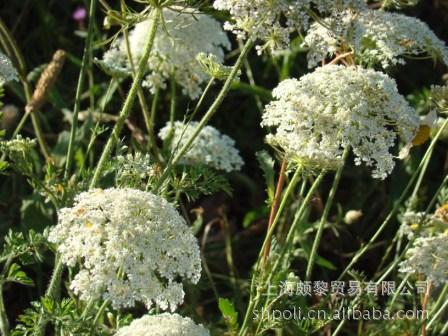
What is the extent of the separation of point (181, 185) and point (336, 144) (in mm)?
544

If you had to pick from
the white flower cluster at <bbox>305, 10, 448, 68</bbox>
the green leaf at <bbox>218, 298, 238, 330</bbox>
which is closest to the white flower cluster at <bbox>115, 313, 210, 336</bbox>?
the green leaf at <bbox>218, 298, 238, 330</bbox>

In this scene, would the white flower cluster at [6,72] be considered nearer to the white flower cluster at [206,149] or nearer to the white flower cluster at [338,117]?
the white flower cluster at [338,117]

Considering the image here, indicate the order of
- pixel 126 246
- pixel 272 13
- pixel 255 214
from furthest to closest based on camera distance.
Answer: pixel 255 214, pixel 272 13, pixel 126 246

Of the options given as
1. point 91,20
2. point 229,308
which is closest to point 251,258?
point 229,308

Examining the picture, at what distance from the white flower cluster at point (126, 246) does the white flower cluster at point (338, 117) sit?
0.44m

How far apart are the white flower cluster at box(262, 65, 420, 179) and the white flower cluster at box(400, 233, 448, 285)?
0.35 metres

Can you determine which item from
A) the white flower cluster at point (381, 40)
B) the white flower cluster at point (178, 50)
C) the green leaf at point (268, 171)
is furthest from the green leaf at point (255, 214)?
the white flower cluster at point (381, 40)

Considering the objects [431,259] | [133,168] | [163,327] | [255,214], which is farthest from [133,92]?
[255,214]

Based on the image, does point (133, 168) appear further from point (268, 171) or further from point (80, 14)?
point (80, 14)

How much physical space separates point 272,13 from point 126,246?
790 millimetres

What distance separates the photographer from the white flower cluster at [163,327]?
221 cm

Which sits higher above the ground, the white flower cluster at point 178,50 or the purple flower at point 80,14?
the white flower cluster at point 178,50

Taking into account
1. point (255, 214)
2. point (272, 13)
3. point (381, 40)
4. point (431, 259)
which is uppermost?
point (272, 13)

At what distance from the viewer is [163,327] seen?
7.34 feet
